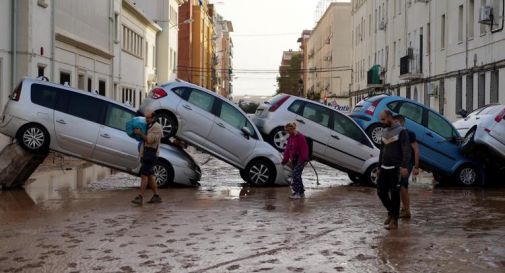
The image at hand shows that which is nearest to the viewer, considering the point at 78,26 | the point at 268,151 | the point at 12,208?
the point at 12,208

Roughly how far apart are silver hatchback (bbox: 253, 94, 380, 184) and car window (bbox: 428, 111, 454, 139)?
165 cm

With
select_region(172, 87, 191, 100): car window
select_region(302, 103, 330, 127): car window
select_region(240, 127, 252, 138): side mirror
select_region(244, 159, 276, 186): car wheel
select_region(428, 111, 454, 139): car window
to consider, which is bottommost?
select_region(244, 159, 276, 186): car wheel

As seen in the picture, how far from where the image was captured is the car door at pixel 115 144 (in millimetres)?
15375

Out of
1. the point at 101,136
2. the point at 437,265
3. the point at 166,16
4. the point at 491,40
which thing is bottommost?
the point at 437,265

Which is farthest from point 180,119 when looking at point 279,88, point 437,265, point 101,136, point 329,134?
point 279,88

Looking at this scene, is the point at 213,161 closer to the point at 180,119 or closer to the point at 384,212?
the point at 180,119

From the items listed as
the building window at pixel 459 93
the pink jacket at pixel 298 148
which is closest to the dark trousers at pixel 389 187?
the pink jacket at pixel 298 148

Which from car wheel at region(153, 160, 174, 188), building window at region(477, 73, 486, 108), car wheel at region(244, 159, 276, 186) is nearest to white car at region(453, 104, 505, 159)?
car wheel at region(244, 159, 276, 186)

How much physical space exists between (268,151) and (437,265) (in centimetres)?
907

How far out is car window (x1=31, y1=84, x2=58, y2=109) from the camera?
14992 mm

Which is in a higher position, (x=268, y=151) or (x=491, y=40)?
(x=491, y=40)

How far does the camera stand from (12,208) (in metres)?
12.3

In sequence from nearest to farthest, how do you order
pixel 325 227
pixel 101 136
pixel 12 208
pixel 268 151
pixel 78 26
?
pixel 325 227 → pixel 12 208 → pixel 101 136 → pixel 268 151 → pixel 78 26

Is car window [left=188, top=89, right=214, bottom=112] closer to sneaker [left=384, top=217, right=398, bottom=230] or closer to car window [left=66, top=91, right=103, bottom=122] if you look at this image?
car window [left=66, top=91, right=103, bottom=122]
